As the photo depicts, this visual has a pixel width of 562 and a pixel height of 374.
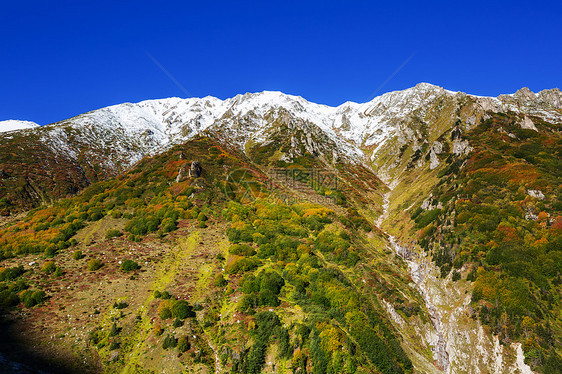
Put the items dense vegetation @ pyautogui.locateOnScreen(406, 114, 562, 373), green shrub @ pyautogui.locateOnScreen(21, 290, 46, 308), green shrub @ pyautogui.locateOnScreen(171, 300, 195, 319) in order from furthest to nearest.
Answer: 1. dense vegetation @ pyautogui.locateOnScreen(406, 114, 562, 373)
2. green shrub @ pyautogui.locateOnScreen(171, 300, 195, 319)
3. green shrub @ pyautogui.locateOnScreen(21, 290, 46, 308)

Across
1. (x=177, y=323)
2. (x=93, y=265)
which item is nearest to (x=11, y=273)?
(x=93, y=265)

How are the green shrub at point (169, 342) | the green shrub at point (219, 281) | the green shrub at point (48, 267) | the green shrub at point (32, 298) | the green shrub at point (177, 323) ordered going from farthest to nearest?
the green shrub at point (219, 281) → the green shrub at point (48, 267) → the green shrub at point (32, 298) → the green shrub at point (177, 323) → the green shrub at point (169, 342)

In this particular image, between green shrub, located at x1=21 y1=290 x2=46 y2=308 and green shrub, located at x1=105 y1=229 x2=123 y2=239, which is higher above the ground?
green shrub, located at x1=105 y1=229 x2=123 y2=239

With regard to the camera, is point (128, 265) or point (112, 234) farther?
point (112, 234)

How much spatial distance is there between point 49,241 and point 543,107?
280198 millimetres

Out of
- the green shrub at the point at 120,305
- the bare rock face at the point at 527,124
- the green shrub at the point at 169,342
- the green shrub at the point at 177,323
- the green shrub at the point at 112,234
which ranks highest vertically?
the bare rock face at the point at 527,124

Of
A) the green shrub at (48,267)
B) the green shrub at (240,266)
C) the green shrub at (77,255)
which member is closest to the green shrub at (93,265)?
the green shrub at (77,255)

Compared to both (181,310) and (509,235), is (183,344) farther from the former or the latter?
(509,235)

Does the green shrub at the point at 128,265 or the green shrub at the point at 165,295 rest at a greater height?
the green shrub at the point at 128,265

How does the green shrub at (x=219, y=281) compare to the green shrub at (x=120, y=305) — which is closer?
the green shrub at (x=120, y=305)

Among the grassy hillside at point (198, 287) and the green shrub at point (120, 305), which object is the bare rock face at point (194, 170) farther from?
the green shrub at point (120, 305)

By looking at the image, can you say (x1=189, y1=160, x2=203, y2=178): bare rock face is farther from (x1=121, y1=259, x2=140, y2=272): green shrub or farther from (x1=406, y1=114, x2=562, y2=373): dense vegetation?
(x1=406, y1=114, x2=562, y2=373): dense vegetation

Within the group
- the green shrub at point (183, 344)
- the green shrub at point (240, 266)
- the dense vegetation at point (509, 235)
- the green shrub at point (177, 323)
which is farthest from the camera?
the green shrub at point (240, 266)

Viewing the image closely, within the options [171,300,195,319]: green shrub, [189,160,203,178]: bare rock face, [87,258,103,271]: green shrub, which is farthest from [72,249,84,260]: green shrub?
[189,160,203,178]: bare rock face
